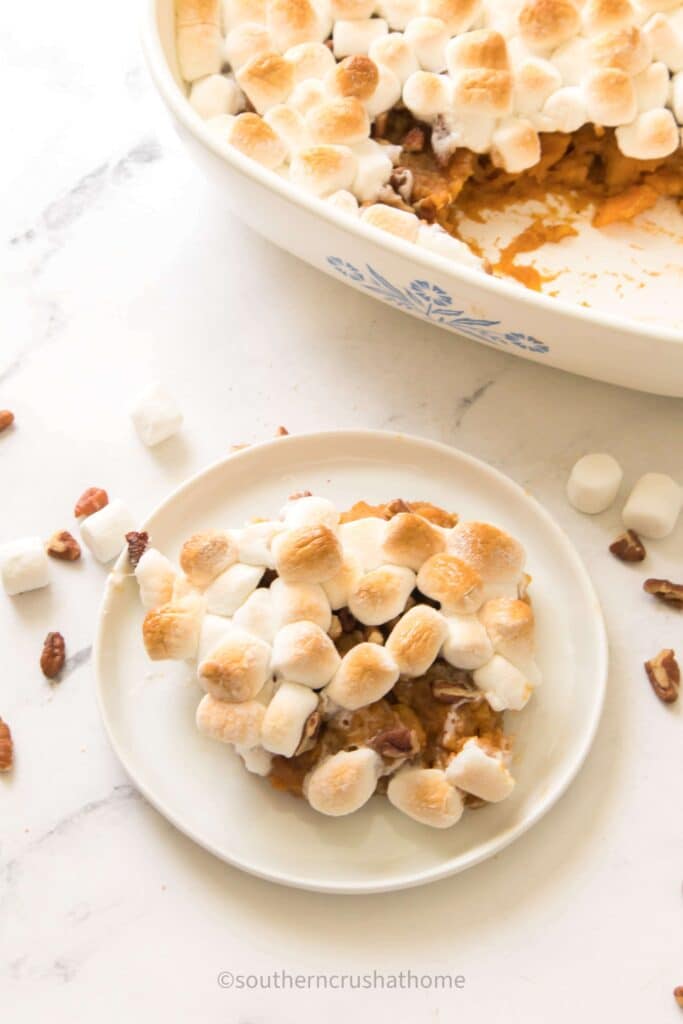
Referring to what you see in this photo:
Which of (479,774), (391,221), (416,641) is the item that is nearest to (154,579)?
(416,641)

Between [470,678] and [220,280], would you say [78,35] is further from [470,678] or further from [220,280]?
[470,678]

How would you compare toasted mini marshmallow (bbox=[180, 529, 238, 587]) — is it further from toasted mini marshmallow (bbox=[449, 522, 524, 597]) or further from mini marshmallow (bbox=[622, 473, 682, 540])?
mini marshmallow (bbox=[622, 473, 682, 540])

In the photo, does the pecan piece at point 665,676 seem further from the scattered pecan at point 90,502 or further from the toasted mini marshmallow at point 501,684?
Result: the scattered pecan at point 90,502

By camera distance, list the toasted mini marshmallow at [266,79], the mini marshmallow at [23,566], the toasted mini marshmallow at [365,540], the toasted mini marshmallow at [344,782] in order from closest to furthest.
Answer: the toasted mini marshmallow at [344,782]
the toasted mini marshmallow at [365,540]
the mini marshmallow at [23,566]
the toasted mini marshmallow at [266,79]

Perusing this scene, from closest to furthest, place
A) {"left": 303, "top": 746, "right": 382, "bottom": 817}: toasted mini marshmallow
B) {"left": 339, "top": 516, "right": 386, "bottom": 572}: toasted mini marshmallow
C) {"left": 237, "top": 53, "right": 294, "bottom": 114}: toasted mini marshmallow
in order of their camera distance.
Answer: {"left": 303, "top": 746, "right": 382, "bottom": 817}: toasted mini marshmallow, {"left": 339, "top": 516, "right": 386, "bottom": 572}: toasted mini marshmallow, {"left": 237, "top": 53, "right": 294, "bottom": 114}: toasted mini marshmallow

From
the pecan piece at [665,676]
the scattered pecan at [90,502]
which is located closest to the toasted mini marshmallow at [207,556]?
the scattered pecan at [90,502]

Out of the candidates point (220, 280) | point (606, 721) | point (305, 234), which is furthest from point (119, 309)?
point (606, 721)

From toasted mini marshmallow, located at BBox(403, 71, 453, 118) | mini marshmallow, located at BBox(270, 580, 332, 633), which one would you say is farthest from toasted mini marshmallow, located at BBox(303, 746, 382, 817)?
toasted mini marshmallow, located at BBox(403, 71, 453, 118)
